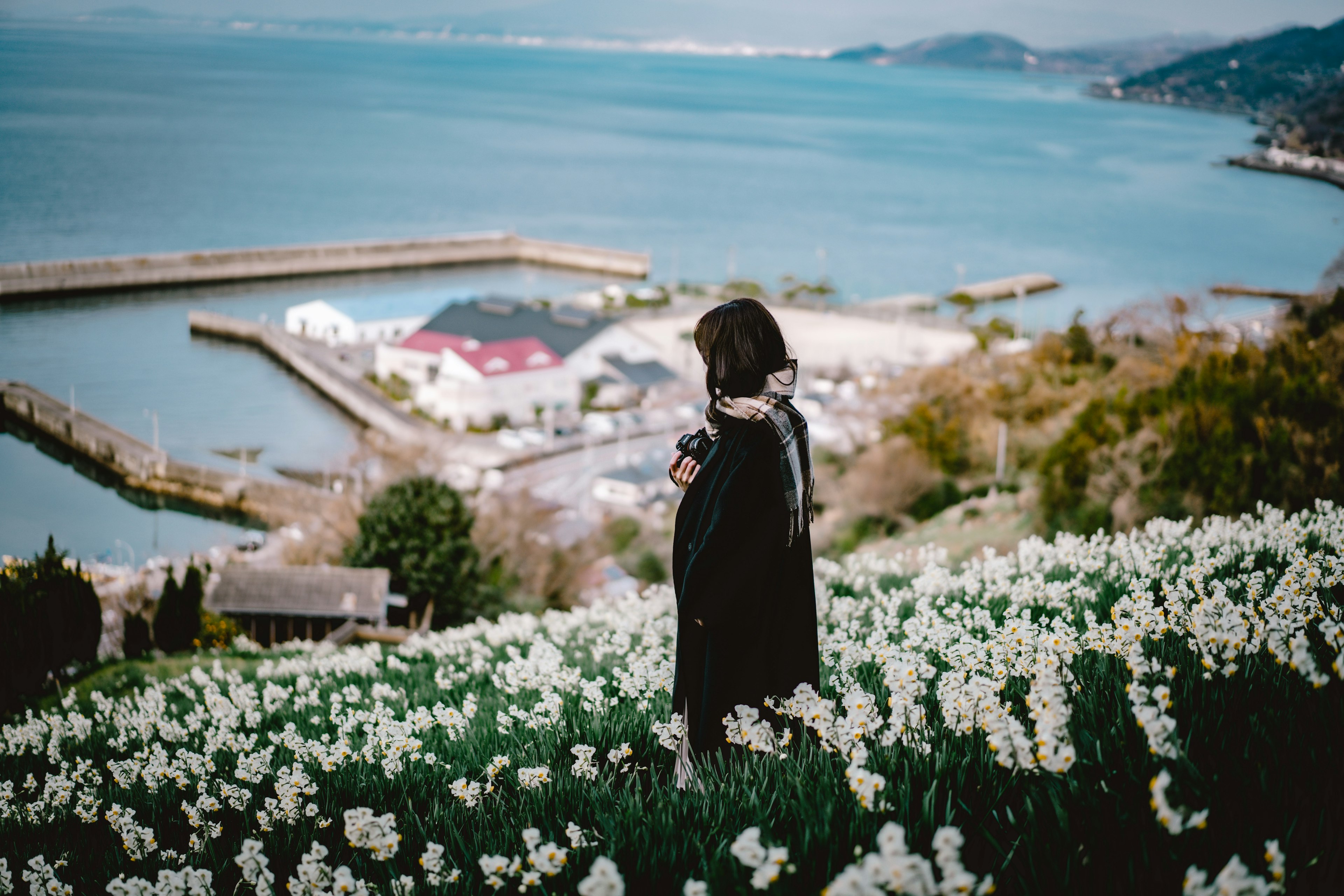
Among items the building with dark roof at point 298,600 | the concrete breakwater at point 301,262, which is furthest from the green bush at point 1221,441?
the concrete breakwater at point 301,262

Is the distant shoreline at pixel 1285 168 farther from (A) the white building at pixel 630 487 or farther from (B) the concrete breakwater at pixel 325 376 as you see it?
(B) the concrete breakwater at pixel 325 376

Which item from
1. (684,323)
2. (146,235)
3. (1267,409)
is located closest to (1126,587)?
(1267,409)

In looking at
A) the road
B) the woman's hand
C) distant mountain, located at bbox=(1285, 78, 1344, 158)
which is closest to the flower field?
the woman's hand

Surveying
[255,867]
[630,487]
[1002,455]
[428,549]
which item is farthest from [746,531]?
[630,487]

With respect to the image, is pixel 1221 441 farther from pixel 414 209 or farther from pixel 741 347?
pixel 414 209

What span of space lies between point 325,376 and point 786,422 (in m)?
42.8

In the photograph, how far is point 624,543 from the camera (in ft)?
86.0

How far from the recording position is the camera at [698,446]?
2.74 m

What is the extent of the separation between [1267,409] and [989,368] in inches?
735

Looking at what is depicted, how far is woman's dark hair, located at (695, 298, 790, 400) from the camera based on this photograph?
253cm

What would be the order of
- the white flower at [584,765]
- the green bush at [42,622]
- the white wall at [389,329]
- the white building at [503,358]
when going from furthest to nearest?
the white wall at [389,329]
the white building at [503,358]
the green bush at [42,622]
the white flower at [584,765]

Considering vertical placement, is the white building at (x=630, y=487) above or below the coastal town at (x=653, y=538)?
below

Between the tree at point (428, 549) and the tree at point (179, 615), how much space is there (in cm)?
408

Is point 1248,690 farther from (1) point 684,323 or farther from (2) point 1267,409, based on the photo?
(1) point 684,323
